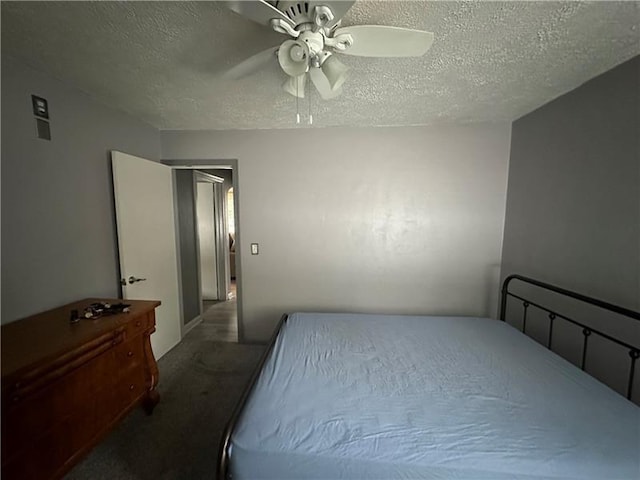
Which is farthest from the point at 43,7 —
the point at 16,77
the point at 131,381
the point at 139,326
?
the point at 131,381

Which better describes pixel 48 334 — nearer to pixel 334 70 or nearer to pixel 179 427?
pixel 179 427

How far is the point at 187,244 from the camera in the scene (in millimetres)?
3424

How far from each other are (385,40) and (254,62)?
725mm

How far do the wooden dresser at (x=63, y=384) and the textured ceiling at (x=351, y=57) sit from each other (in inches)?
63.7

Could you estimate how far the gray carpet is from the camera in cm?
154

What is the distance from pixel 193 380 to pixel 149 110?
250 centimetres

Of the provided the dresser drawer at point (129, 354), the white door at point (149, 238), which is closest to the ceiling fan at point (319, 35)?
the white door at point (149, 238)

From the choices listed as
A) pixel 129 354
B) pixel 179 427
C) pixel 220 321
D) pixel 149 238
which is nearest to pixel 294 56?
pixel 129 354

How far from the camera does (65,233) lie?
185 cm

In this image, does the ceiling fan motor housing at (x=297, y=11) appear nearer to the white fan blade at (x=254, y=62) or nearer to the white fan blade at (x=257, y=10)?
the white fan blade at (x=257, y=10)

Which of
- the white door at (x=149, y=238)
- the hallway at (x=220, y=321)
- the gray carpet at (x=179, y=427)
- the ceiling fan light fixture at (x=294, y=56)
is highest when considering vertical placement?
the ceiling fan light fixture at (x=294, y=56)

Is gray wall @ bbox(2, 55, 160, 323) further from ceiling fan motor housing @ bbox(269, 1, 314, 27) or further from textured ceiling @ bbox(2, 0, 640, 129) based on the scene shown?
ceiling fan motor housing @ bbox(269, 1, 314, 27)

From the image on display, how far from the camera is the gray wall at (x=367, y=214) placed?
2.74 m

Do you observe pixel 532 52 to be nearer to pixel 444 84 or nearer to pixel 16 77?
pixel 444 84
